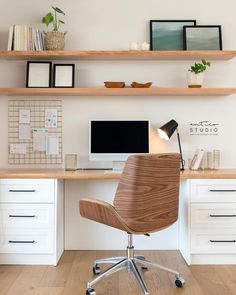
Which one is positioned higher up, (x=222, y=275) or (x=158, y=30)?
(x=158, y=30)

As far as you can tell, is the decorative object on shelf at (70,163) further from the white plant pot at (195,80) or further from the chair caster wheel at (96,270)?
the white plant pot at (195,80)

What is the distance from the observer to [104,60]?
11.1 feet

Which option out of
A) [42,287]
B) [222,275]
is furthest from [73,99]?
[222,275]

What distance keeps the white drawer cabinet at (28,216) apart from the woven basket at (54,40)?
46.0 inches

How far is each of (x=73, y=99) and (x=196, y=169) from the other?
4.20 feet

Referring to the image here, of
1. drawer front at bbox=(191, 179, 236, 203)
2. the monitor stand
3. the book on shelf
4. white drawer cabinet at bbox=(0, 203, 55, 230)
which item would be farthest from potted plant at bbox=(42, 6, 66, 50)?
→ drawer front at bbox=(191, 179, 236, 203)

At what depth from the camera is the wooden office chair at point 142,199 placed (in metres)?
2.30

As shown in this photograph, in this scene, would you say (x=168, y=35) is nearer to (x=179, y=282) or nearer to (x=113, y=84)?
(x=113, y=84)

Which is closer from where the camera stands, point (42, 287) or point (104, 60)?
point (42, 287)

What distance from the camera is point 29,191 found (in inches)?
113

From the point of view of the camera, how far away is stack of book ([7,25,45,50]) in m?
3.15

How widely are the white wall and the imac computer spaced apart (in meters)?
0.20

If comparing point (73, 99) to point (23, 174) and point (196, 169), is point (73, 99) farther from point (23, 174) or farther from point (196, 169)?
point (196, 169)

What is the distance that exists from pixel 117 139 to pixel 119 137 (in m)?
0.03
